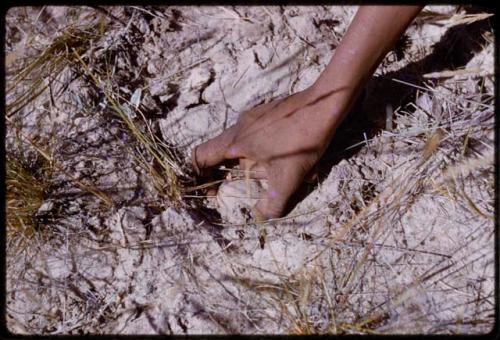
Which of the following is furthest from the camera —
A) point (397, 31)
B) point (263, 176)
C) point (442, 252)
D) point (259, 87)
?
point (259, 87)

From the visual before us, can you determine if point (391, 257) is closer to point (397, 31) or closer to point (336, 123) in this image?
point (336, 123)

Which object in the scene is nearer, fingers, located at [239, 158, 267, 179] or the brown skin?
the brown skin

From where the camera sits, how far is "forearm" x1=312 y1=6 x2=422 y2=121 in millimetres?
1187

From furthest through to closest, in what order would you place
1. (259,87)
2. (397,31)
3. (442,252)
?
(259,87) → (442,252) → (397,31)

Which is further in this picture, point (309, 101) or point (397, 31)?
point (309, 101)

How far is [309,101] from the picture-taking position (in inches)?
52.4

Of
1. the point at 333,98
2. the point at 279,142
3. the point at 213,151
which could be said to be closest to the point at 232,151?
the point at 213,151

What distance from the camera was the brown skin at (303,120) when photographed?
120 centimetres

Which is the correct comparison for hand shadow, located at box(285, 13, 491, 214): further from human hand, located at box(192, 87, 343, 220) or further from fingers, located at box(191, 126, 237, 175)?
fingers, located at box(191, 126, 237, 175)

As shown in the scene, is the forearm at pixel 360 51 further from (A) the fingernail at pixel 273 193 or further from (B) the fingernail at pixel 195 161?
(B) the fingernail at pixel 195 161

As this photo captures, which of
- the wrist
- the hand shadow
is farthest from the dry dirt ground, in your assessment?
the wrist

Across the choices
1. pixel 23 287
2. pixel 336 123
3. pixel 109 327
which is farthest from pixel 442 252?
pixel 23 287

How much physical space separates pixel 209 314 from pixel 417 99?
942 mm

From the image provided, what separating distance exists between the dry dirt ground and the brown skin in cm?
10
